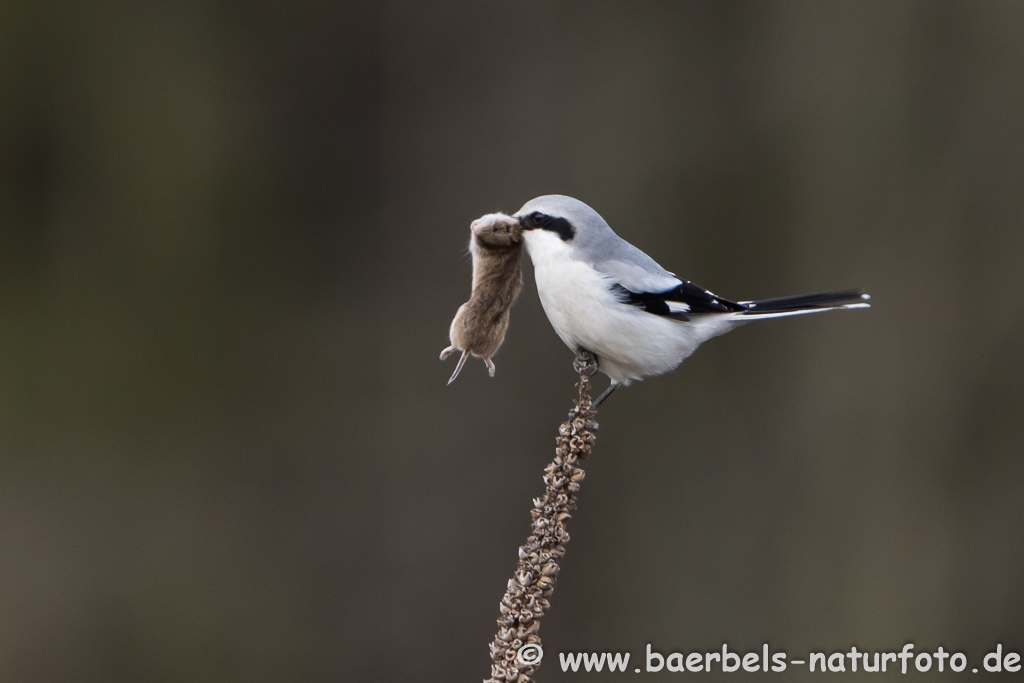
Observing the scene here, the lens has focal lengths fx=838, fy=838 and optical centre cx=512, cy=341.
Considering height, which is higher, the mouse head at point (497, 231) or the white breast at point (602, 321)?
the mouse head at point (497, 231)

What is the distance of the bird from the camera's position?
1800 millimetres

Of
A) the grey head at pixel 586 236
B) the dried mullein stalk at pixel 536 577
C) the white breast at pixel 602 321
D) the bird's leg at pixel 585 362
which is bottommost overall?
the dried mullein stalk at pixel 536 577

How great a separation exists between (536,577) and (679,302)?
0.93 metres

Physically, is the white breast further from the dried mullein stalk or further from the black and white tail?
the dried mullein stalk

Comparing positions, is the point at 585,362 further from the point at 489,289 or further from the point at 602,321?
the point at 489,289

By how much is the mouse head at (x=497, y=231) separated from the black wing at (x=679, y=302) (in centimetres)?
26

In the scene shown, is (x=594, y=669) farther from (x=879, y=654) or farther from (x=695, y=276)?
(x=695, y=276)

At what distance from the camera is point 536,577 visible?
3.78 ft

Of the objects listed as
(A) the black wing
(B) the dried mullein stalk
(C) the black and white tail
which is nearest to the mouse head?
(A) the black wing

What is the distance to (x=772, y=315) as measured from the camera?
6.14 feet

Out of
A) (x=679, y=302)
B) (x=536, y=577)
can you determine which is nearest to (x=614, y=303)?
(x=679, y=302)

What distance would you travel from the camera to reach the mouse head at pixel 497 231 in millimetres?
1855

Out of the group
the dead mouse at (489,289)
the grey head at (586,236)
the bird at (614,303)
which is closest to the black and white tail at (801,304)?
the bird at (614,303)

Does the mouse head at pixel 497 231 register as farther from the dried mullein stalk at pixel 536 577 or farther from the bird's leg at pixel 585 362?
the dried mullein stalk at pixel 536 577
